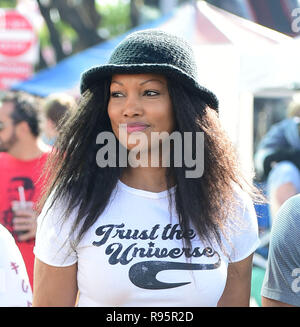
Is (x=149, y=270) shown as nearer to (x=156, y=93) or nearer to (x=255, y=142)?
(x=156, y=93)

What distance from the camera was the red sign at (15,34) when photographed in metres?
11.7

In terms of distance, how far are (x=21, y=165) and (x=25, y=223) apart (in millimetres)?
507

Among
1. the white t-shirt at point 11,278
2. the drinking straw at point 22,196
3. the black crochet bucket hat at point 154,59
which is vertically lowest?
the white t-shirt at point 11,278

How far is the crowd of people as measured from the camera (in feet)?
6.95

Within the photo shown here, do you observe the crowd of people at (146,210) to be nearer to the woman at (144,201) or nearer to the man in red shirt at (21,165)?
the woman at (144,201)

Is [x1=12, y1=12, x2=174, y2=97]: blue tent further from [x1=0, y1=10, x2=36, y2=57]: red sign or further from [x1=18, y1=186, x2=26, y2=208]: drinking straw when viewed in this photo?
[x1=18, y1=186, x2=26, y2=208]: drinking straw

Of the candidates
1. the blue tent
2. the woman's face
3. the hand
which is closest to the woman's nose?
the woman's face

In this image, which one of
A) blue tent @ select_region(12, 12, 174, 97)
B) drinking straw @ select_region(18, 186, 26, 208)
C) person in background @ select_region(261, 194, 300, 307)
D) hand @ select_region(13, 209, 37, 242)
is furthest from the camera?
blue tent @ select_region(12, 12, 174, 97)

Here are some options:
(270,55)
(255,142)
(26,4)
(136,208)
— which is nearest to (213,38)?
(270,55)

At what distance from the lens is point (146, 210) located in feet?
7.26

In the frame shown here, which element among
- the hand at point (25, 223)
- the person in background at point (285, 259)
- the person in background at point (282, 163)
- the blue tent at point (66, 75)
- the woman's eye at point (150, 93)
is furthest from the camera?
the blue tent at point (66, 75)

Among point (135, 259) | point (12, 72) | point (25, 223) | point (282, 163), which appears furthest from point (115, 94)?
point (12, 72)

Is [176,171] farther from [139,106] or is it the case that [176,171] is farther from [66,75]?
[66,75]

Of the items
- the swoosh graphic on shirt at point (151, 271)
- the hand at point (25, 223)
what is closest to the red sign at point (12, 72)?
the hand at point (25, 223)
